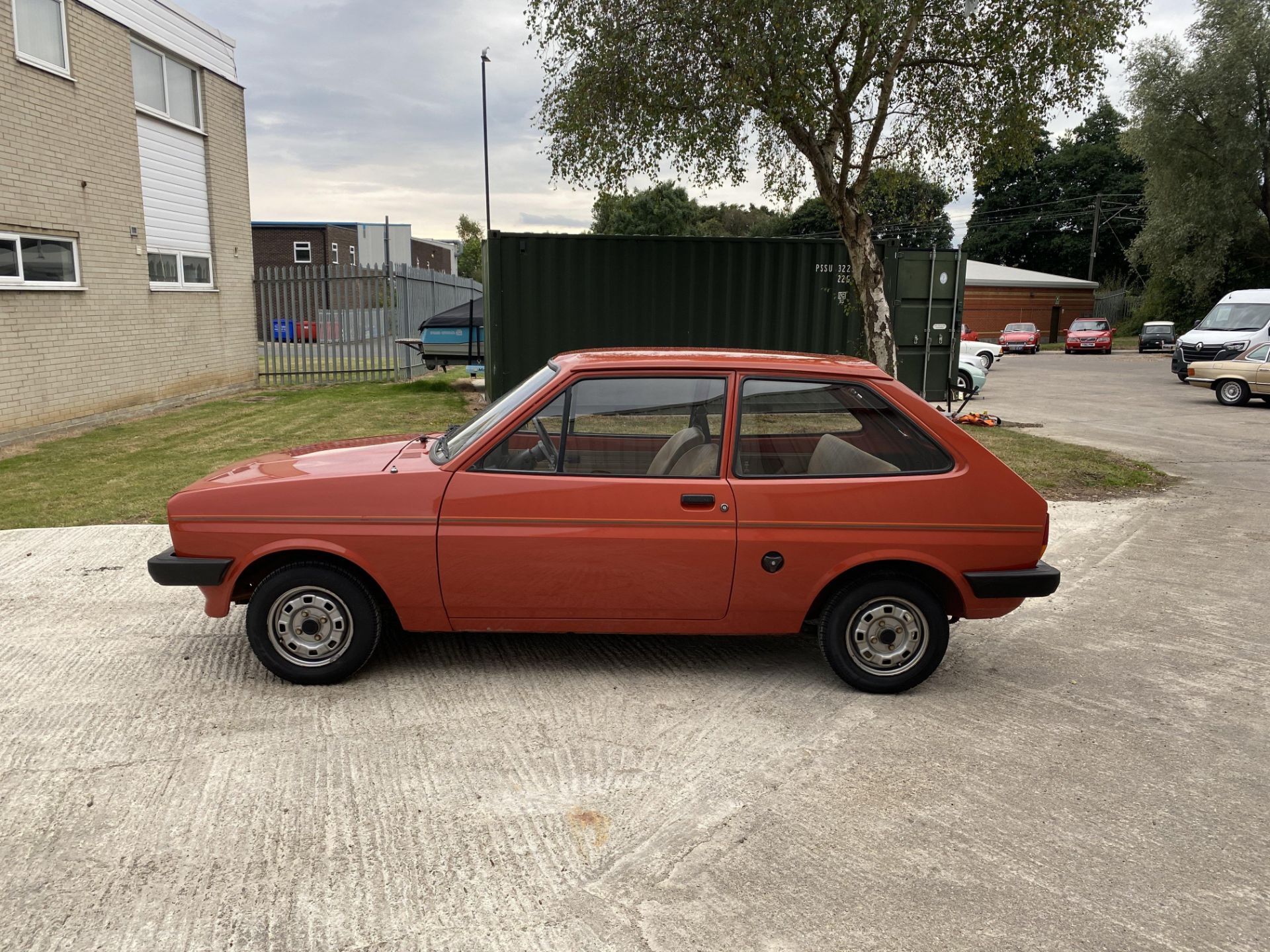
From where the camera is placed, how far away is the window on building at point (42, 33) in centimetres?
1187

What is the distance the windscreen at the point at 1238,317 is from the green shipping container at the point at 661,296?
573 inches

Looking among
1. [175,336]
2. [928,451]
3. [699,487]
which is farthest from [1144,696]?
[175,336]

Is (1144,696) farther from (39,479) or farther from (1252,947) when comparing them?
(39,479)

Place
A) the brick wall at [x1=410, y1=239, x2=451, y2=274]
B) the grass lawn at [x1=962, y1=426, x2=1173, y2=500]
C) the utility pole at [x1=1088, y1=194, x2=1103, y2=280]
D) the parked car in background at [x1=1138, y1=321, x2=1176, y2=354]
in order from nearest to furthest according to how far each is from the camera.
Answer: the grass lawn at [x1=962, y1=426, x2=1173, y2=500], the parked car in background at [x1=1138, y1=321, x2=1176, y2=354], the utility pole at [x1=1088, y1=194, x2=1103, y2=280], the brick wall at [x1=410, y1=239, x2=451, y2=274]

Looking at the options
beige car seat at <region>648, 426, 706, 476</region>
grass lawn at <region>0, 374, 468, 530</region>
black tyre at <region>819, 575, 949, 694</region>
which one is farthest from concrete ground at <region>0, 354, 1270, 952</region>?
grass lawn at <region>0, 374, 468, 530</region>

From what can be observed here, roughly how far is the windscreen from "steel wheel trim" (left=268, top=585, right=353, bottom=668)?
25652 millimetres

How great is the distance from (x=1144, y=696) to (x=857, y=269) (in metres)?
8.80

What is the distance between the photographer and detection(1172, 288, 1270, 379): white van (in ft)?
74.4

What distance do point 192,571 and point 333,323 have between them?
15.8 metres

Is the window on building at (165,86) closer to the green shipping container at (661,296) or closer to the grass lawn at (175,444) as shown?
the grass lawn at (175,444)

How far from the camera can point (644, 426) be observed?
4734 mm

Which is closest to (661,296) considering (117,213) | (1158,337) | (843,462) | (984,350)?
(117,213)

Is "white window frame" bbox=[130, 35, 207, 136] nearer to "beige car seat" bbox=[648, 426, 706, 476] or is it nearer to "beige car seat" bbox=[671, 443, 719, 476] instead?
"beige car seat" bbox=[648, 426, 706, 476]

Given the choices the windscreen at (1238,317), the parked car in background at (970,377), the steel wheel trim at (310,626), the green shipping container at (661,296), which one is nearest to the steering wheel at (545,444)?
the steel wheel trim at (310,626)
